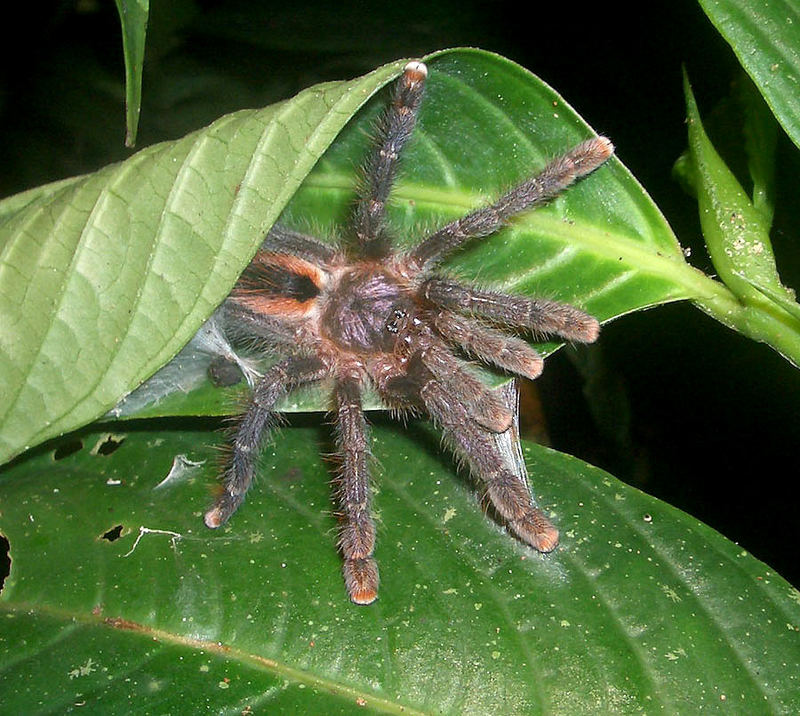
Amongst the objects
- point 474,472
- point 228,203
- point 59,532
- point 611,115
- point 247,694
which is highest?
point 611,115

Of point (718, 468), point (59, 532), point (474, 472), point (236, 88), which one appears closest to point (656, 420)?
point (718, 468)

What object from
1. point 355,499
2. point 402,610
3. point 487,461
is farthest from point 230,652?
point 487,461

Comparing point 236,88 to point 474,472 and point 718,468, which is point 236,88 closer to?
point 474,472

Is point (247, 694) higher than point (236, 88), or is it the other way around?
point (236, 88)

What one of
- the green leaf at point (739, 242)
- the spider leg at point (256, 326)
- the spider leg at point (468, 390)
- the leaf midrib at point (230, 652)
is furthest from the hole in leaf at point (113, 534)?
the green leaf at point (739, 242)

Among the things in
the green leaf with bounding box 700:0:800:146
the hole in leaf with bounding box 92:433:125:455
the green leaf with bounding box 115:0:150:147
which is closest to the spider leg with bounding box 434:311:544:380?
the green leaf with bounding box 700:0:800:146

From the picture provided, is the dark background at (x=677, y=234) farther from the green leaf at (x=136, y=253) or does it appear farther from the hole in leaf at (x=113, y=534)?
the hole in leaf at (x=113, y=534)

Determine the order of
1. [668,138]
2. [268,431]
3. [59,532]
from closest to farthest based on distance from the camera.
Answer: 1. [59,532]
2. [268,431]
3. [668,138]

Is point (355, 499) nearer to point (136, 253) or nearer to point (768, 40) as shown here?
point (136, 253)
